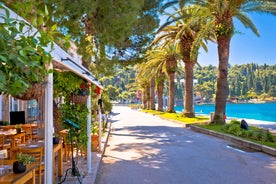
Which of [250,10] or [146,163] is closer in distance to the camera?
[146,163]

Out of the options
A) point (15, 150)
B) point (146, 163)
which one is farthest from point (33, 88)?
point (146, 163)

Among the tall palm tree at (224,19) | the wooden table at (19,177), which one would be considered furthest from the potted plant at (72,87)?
the tall palm tree at (224,19)

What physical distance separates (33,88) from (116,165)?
217 inches

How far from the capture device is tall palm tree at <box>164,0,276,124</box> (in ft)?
53.5

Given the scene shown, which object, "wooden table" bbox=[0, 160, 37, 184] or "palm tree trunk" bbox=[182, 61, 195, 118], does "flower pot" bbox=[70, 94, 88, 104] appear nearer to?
"wooden table" bbox=[0, 160, 37, 184]

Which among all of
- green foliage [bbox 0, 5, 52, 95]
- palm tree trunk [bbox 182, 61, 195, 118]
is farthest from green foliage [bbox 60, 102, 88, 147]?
palm tree trunk [bbox 182, 61, 195, 118]

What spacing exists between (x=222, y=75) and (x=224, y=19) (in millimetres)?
3257

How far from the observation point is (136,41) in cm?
1762

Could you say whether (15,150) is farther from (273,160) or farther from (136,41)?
(136,41)

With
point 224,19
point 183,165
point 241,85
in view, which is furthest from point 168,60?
point 241,85

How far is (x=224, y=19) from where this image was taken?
55.9ft

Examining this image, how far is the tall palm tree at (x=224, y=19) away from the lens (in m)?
16.3

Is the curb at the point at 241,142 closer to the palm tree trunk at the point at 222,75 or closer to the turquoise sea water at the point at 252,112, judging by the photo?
the palm tree trunk at the point at 222,75

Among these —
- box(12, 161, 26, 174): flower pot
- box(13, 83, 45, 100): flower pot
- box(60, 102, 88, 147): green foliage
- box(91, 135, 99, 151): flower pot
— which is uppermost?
box(13, 83, 45, 100): flower pot
